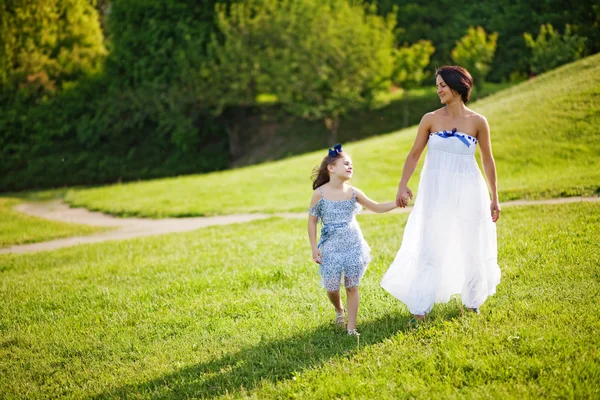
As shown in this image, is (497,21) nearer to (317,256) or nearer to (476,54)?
(476,54)

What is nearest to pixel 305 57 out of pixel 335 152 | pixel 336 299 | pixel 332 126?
pixel 332 126

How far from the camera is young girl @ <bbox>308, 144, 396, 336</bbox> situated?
5828 mm

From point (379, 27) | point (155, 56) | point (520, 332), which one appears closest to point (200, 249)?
point (520, 332)

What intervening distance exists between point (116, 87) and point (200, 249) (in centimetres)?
3067

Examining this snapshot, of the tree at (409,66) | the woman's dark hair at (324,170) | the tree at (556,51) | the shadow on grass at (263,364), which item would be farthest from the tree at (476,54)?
the shadow on grass at (263,364)

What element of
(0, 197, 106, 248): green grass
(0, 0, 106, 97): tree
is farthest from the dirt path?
(0, 0, 106, 97): tree

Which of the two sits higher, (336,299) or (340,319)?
(336,299)

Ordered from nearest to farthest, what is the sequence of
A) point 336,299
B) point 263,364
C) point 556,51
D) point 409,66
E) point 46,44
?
point 263,364
point 336,299
point 556,51
point 409,66
point 46,44

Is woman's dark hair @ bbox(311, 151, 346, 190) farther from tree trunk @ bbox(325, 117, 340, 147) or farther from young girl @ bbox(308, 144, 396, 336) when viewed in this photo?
tree trunk @ bbox(325, 117, 340, 147)

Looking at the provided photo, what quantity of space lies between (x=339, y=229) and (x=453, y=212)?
1.17 metres

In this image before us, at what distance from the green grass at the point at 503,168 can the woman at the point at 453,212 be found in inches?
304

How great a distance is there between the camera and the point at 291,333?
20.3 feet

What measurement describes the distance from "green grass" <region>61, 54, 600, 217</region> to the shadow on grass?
8430 mm

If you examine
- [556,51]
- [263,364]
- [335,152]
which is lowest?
[263,364]
